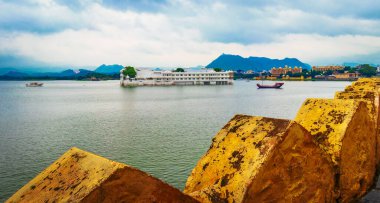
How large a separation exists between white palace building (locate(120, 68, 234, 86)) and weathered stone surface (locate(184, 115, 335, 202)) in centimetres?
15779

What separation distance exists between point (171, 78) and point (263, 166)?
16425cm

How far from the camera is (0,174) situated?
1677 cm

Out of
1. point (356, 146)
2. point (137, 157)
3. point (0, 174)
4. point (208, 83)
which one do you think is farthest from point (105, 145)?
point (208, 83)

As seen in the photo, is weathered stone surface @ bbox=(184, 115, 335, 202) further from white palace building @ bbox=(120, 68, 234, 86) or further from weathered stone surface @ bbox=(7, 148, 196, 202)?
white palace building @ bbox=(120, 68, 234, 86)

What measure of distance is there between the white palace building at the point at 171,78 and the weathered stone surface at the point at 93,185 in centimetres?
15881

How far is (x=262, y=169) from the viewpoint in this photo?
3234 millimetres

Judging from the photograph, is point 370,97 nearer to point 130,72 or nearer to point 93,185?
point 93,185

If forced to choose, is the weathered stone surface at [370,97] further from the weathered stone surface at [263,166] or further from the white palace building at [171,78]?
the white palace building at [171,78]

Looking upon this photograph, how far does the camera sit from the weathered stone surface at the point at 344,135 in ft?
14.8

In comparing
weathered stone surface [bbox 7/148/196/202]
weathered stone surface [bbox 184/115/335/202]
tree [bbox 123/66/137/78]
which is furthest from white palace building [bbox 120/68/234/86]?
weathered stone surface [bbox 7/148/196/202]

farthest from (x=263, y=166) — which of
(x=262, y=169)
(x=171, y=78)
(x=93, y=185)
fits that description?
(x=171, y=78)

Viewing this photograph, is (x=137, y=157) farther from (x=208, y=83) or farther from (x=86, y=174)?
(x=208, y=83)

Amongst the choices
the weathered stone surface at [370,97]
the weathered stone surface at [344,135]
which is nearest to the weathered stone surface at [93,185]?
the weathered stone surface at [344,135]

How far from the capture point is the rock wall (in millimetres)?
2588
